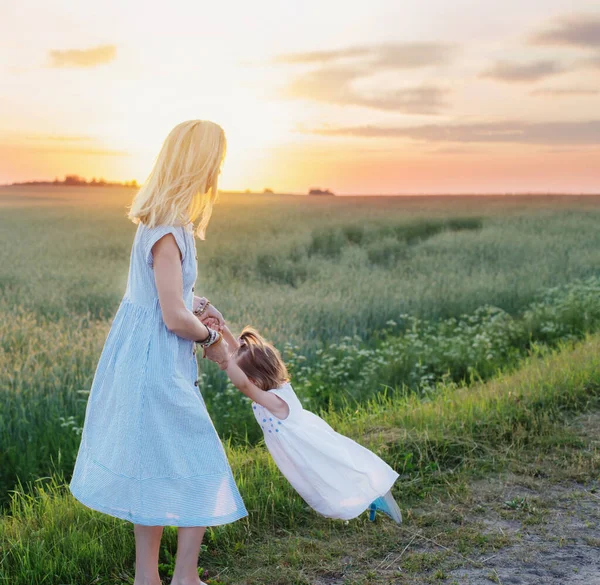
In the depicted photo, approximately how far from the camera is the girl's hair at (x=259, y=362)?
365 cm

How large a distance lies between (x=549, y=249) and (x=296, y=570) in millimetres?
16365

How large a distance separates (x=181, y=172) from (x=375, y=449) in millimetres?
2822

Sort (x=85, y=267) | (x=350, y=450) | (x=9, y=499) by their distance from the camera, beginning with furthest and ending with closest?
(x=85, y=267)
(x=9, y=499)
(x=350, y=450)

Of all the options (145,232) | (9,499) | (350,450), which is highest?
(145,232)

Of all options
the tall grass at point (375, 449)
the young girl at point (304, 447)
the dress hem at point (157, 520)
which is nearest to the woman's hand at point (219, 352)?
the young girl at point (304, 447)

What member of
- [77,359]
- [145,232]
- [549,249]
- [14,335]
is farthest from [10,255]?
[145,232]

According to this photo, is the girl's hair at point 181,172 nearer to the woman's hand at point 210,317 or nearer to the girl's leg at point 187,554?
the woman's hand at point 210,317

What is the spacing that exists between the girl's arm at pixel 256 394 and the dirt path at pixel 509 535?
89 centimetres

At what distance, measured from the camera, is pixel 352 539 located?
4.12 metres

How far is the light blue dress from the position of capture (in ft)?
10.2

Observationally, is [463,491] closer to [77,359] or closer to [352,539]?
[352,539]

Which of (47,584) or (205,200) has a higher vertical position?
(205,200)

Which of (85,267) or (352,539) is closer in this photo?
(352,539)

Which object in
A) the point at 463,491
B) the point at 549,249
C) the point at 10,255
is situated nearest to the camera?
the point at 463,491
